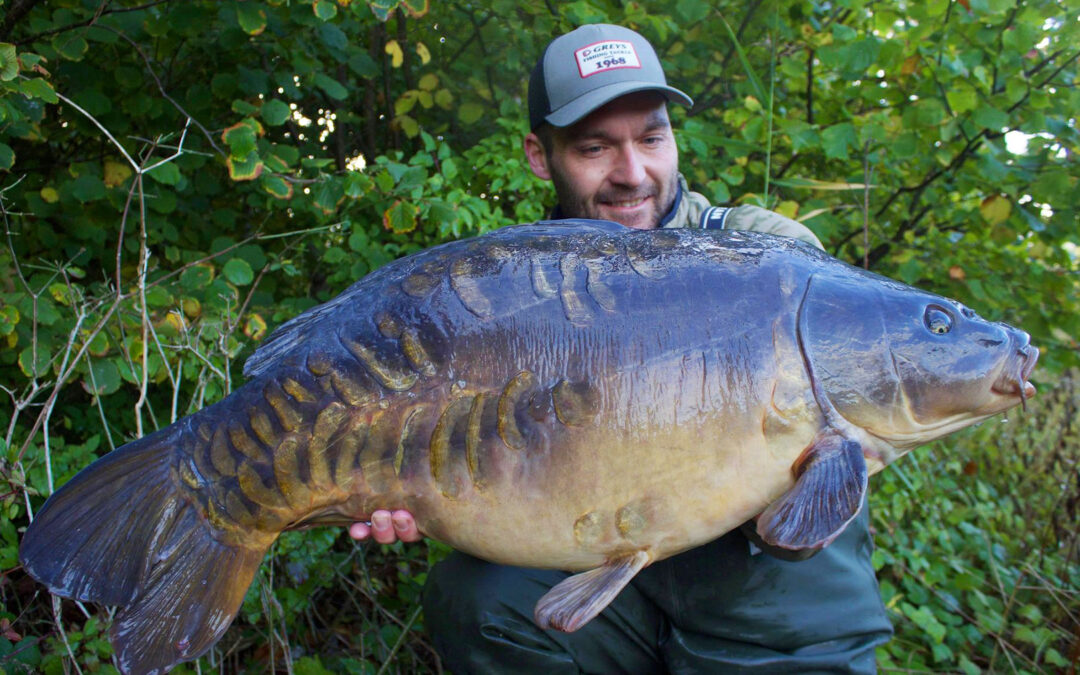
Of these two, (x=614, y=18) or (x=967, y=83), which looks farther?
(x=614, y=18)

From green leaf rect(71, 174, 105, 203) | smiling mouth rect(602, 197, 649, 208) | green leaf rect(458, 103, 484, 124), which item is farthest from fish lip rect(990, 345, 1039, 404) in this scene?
green leaf rect(71, 174, 105, 203)

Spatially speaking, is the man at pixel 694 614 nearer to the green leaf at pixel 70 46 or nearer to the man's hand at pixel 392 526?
the man's hand at pixel 392 526

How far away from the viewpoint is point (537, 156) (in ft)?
8.43

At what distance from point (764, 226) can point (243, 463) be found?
1387 mm

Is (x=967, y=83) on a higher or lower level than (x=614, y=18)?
lower

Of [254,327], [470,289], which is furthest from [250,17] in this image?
[470,289]

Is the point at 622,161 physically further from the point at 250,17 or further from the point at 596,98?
the point at 250,17

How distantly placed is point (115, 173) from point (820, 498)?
7.99 feet

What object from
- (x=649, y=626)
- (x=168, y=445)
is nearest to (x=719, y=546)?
(x=649, y=626)

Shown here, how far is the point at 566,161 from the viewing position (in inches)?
90.7

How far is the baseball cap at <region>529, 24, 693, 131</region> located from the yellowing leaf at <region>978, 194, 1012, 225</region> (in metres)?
1.28

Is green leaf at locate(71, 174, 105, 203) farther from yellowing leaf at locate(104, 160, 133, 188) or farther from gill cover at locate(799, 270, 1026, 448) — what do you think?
→ gill cover at locate(799, 270, 1026, 448)

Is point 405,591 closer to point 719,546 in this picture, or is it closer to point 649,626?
point 649,626

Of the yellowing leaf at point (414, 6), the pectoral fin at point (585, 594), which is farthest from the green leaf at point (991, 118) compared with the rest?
the pectoral fin at point (585, 594)
